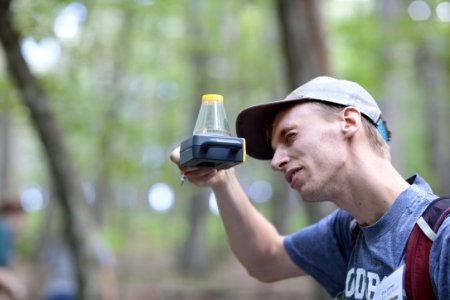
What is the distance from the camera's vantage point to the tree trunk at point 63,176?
7266 millimetres

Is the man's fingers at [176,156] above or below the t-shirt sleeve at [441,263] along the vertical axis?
above

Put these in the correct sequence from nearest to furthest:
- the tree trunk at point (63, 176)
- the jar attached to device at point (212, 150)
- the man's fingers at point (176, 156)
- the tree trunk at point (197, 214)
A: the jar attached to device at point (212, 150) → the man's fingers at point (176, 156) → the tree trunk at point (63, 176) → the tree trunk at point (197, 214)

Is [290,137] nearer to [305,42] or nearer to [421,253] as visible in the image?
[421,253]

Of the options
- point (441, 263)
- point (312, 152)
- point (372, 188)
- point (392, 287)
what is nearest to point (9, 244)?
point (312, 152)

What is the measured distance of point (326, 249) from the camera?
8.71 feet

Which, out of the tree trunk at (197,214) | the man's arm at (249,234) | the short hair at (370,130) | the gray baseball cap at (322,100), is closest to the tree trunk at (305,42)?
the man's arm at (249,234)

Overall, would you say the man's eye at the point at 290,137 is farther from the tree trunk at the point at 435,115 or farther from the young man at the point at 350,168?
the tree trunk at the point at 435,115

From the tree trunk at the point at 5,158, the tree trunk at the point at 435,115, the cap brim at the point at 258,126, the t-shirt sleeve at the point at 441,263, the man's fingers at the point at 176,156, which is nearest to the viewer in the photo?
the t-shirt sleeve at the point at 441,263

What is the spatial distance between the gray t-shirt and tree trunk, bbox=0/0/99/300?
16.7 ft

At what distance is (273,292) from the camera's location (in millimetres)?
16719

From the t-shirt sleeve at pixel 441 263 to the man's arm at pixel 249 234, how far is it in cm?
95

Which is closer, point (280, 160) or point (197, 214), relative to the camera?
point (280, 160)

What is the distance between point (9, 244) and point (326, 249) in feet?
14.4

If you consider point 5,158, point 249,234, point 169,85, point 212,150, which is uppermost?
point 169,85
